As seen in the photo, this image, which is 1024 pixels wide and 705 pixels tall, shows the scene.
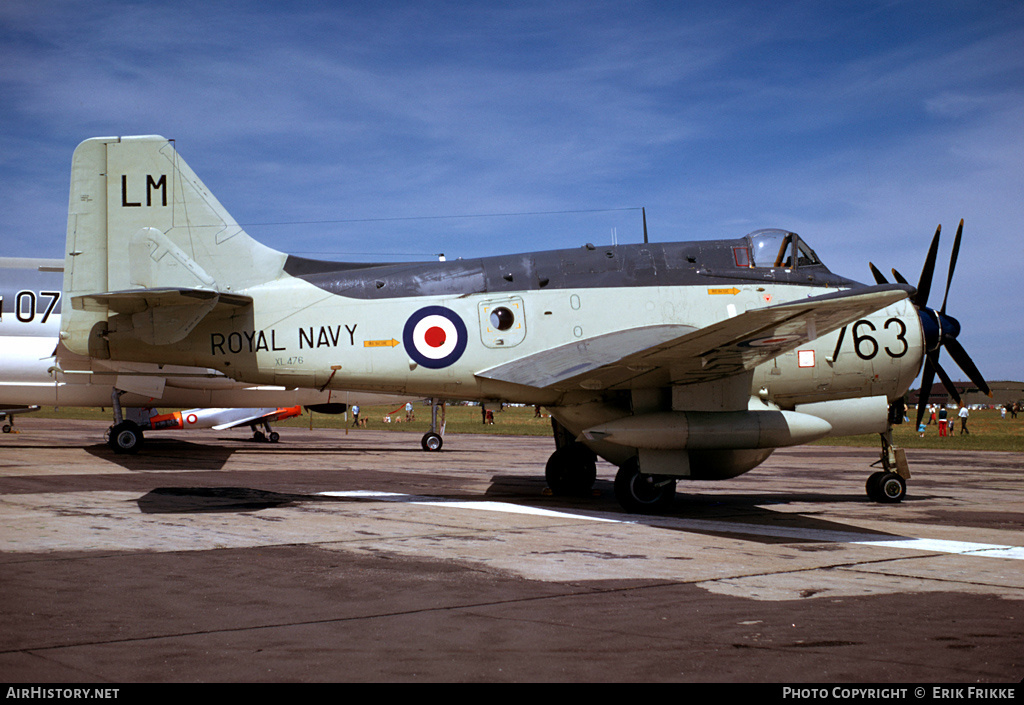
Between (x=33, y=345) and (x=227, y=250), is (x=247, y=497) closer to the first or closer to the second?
(x=227, y=250)

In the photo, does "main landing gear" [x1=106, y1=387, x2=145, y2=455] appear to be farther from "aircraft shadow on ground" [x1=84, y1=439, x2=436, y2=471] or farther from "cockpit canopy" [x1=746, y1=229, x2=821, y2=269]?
"cockpit canopy" [x1=746, y1=229, x2=821, y2=269]

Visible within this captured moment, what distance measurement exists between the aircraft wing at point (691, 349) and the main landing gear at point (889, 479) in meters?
3.92

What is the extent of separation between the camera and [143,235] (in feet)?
43.2

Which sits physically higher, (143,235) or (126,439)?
(143,235)

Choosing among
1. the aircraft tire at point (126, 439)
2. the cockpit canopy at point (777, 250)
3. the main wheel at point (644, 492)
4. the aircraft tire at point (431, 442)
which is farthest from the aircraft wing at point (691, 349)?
the aircraft tire at point (431, 442)

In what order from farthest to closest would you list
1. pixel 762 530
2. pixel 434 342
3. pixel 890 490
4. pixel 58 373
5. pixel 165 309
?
1. pixel 58 373
2. pixel 890 490
3. pixel 434 342
4. pixel 165 309
5. pixel 762 530

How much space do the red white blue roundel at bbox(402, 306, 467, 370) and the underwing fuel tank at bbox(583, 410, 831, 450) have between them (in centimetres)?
254

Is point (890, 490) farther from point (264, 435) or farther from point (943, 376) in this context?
point (264, 435)

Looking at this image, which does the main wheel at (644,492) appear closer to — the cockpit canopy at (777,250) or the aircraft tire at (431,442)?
the cockpit canopy at (777,250)

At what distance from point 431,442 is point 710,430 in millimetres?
18745

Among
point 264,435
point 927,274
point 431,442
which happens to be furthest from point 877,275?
point 264,435

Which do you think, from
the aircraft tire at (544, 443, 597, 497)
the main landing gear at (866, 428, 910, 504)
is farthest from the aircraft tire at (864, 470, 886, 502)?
the aircraft tire at (544, 443, 597, 497)

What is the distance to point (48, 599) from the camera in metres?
5.89

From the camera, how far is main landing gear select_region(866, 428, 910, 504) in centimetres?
1344
